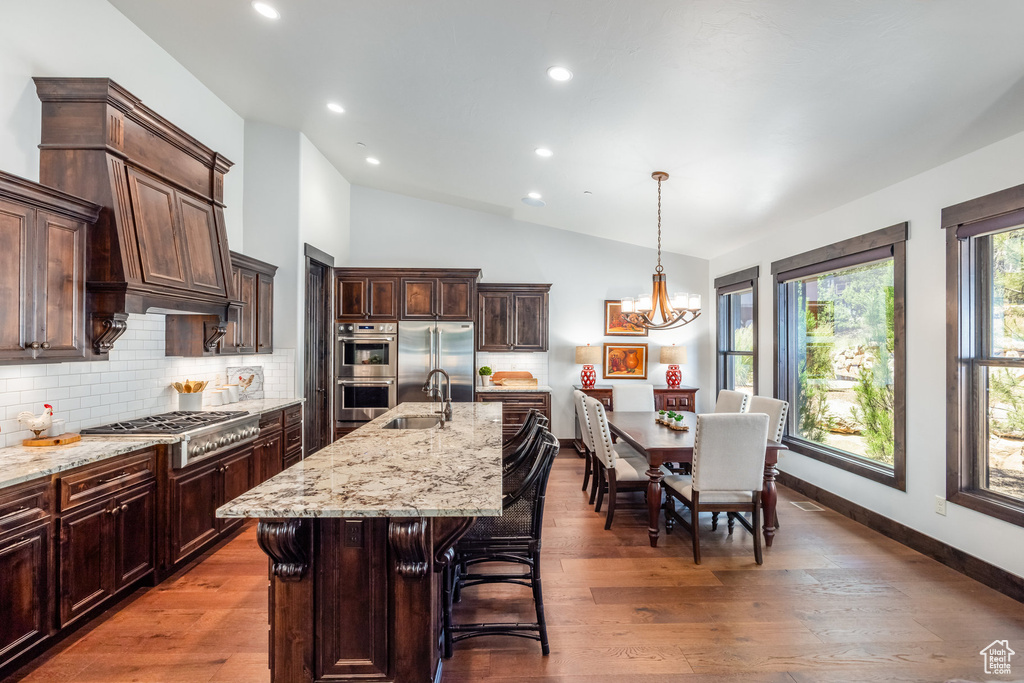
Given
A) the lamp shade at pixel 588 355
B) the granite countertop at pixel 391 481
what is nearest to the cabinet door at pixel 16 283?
the granite countertop at pixel 391 481

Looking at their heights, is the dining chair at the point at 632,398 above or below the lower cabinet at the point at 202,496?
above

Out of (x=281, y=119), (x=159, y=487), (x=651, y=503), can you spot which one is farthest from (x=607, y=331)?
(x=159, y=487)

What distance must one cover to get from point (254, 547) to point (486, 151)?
368 centimetres

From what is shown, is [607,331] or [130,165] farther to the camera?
[607,331]

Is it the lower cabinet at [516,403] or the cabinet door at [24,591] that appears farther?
the lower cabinet at [516,403]

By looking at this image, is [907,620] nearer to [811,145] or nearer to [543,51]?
[811,145]

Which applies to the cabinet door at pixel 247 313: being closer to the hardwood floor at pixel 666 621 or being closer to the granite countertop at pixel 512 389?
the hardwood floor at pixel 666 621

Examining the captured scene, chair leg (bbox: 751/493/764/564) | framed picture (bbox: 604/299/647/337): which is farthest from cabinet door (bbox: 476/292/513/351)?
chair leg (bbox: 751/493/764/564)

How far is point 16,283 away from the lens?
7.07 ft

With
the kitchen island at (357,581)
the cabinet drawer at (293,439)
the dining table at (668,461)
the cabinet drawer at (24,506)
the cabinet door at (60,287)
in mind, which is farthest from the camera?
the cabinet drawer at (293,439)

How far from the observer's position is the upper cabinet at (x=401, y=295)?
5.56 metres

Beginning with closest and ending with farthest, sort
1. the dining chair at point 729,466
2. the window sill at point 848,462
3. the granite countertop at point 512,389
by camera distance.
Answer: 1. the dining chair at point 729,466
2. the window sill at point 848,462
3. the granite countertop at point 512,389

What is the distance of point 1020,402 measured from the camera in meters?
2.72

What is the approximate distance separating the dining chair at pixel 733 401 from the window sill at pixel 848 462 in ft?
2.51
